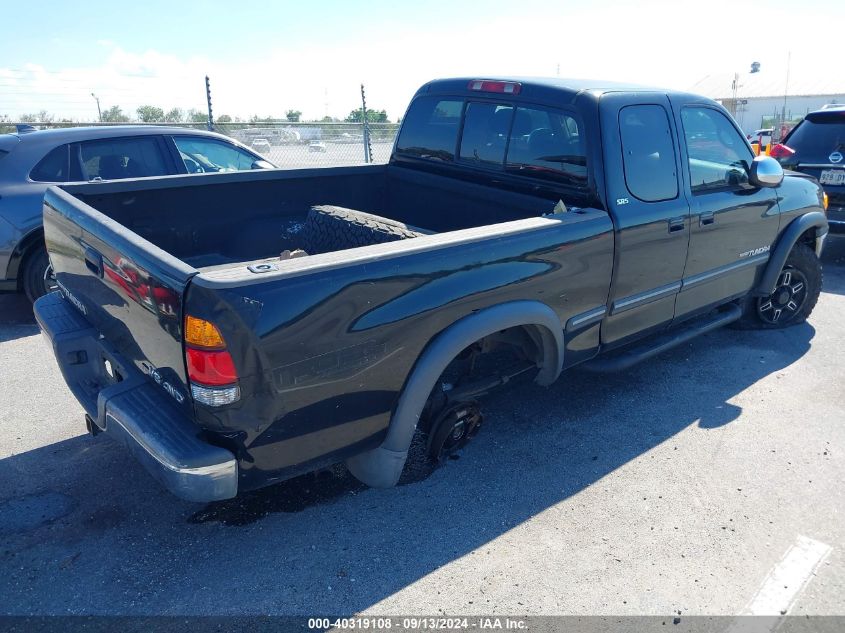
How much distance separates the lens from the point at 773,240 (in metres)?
4.80

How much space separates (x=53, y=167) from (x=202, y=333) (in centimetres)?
441

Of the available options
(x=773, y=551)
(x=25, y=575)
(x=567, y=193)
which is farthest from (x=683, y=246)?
(x=25, y=575)

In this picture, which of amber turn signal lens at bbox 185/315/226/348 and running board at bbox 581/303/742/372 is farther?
running board at bbox 581/303/742/372

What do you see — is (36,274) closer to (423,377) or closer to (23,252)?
(23,252)

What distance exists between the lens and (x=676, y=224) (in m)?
3.84

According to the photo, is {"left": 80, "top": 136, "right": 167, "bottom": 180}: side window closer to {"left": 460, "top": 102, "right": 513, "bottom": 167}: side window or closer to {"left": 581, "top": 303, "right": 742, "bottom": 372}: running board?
{"left": 460, "top": 102, "right": 513, "bottom": 167}: side window

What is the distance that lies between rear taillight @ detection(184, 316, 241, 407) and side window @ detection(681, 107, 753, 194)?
308 cm

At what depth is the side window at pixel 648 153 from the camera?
3.65 meters

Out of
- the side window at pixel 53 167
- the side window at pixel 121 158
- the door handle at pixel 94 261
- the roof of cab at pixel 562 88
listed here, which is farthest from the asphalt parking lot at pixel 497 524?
the side window at pixel 121 158

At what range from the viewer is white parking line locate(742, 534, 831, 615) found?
104 inches

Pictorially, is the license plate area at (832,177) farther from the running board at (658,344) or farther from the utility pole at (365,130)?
the utility pole at (365,130)

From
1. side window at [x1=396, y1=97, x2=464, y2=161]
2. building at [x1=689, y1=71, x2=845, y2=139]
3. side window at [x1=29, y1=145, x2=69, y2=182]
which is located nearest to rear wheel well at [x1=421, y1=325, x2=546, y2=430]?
side window at [x1=396, y1=97, x2=464, y2=161]

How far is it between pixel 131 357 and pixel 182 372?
64cm

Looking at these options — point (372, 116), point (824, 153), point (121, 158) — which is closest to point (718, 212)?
point (824, 153)
